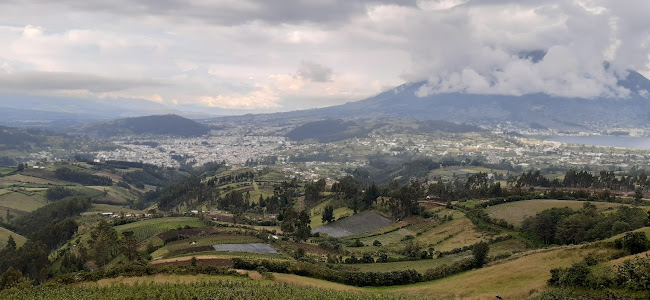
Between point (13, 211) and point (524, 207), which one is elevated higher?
point (524, 207)

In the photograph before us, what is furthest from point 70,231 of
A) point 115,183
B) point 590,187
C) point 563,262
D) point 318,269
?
point 590,187

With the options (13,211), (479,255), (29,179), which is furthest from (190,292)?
(29,179)

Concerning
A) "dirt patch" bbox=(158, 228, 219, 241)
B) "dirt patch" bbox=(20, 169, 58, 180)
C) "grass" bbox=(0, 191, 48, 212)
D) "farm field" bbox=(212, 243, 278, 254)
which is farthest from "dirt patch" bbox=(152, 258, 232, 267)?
"dirt patch" bbox=(20, 169, 58, 180)

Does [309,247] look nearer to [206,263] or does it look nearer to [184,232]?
[206,263]

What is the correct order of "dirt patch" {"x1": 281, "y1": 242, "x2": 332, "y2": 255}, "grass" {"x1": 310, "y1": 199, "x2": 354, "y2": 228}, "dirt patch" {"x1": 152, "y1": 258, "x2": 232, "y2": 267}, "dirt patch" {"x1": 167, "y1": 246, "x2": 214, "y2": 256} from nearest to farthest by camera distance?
"dirt patch" {"x1": 152, "y1": 258, "x2": 232, "y2": 267} → "dirt patch" {"x1": 167, "y1": 246, "x2": 214, "y2": 256} → "dirt patch" {"x1": 281, "y1": 242, "x2": 332, "y2": 255} → "grass" {"x1": 310, "y1": 199, "x2": 354, "y2": 228}

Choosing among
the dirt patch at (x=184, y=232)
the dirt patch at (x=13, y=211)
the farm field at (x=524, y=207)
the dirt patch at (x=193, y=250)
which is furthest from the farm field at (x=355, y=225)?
the dirt patch at (x=13, y=211)

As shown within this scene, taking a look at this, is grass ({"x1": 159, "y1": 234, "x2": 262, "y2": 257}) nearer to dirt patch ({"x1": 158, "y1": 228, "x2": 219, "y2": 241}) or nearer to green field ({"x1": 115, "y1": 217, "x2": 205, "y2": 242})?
dirt patch ({"x1": 158, "y1": 228, "x2": 219, "y2": 241})

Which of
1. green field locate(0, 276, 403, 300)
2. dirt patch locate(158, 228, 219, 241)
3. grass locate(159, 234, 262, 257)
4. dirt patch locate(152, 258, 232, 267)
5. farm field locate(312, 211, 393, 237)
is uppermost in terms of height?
green field locate(0, 276, 403, 300)
